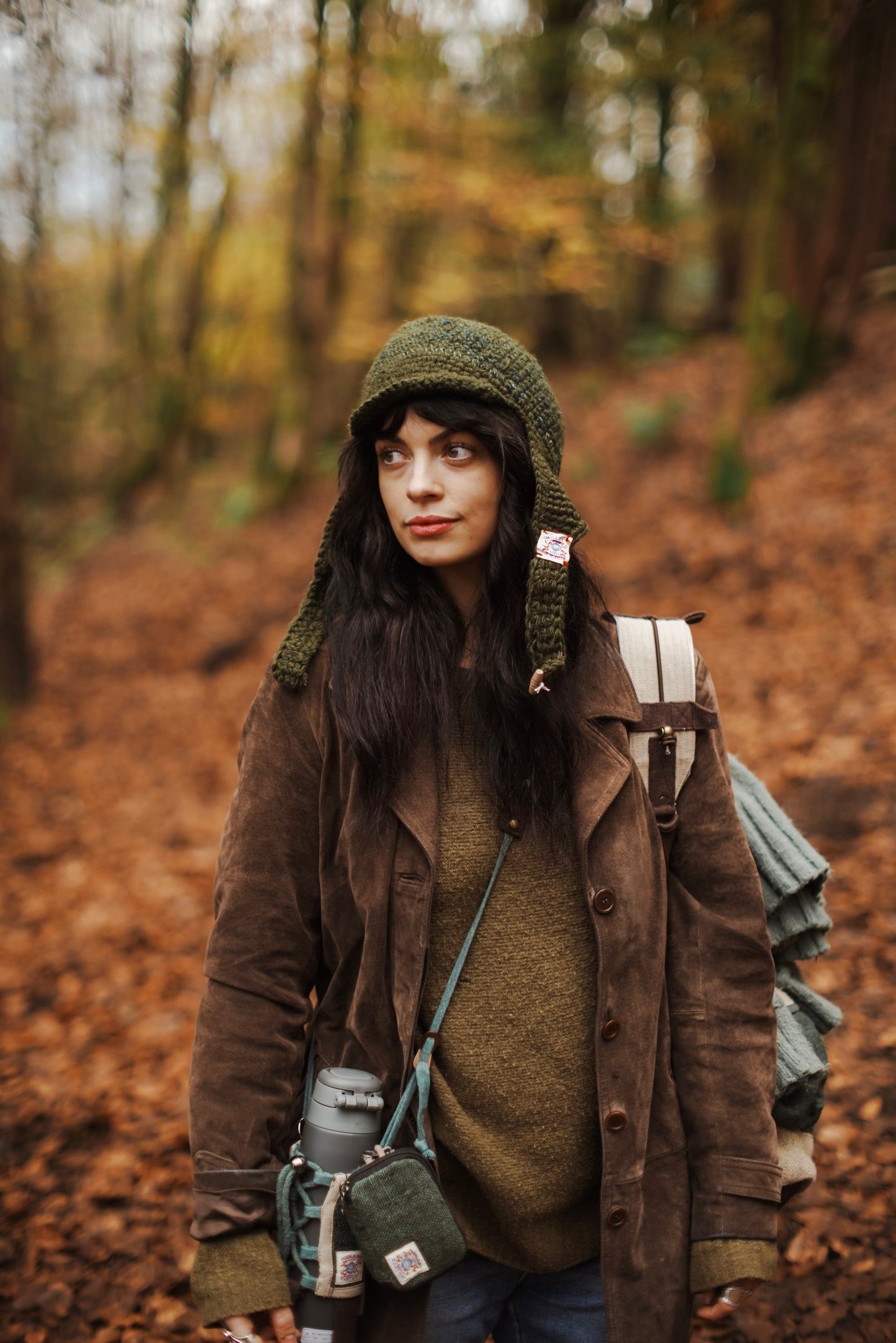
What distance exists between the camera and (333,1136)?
171 cm

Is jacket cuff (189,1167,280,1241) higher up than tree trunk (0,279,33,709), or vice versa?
tree trunk (0,279,33,709)

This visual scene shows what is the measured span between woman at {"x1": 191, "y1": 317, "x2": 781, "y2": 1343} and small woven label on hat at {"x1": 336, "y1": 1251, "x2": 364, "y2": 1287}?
0.11 metres

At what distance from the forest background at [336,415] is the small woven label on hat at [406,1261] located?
4.45 ft

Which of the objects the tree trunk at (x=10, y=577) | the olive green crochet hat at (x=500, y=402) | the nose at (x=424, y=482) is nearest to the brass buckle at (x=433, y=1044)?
the olive green crochet hat at (x=500, y=402)

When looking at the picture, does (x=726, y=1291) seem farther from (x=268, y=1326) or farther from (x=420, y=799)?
(x=420, y=799)

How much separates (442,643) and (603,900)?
592 millimetres

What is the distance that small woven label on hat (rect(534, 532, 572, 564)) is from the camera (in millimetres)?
1786

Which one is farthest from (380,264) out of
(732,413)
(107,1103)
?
(107,1103)

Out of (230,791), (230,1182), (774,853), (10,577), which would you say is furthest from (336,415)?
(230,1182)

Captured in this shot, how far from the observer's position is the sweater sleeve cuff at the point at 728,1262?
5.77 feet

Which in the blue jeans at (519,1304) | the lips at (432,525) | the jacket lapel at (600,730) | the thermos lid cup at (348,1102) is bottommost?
the blue jeans at (519,1304)

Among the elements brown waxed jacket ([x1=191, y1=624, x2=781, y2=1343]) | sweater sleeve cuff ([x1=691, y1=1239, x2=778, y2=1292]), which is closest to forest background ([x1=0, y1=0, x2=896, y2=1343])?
brown waxed jacket ([x1=191, y1=624, x2=781, y2=1343])

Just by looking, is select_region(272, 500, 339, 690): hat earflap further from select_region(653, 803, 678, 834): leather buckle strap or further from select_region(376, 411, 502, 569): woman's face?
select_region(653, 803, 678, 834): leather buckle strap

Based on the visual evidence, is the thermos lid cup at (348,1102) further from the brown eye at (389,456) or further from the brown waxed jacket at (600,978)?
the brown eye at (389,456)
